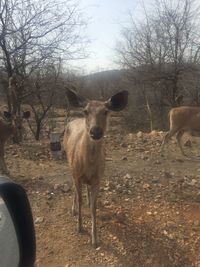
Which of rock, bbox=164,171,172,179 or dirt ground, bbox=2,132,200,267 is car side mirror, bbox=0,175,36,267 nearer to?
dirt ground, bbox=2,132,200,267

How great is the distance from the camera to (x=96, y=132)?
→ 573 centimetres

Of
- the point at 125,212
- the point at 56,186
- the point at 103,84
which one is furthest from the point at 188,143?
the point at 103,84

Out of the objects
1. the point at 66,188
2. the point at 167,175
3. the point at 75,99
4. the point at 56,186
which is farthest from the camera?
the point at 167,175

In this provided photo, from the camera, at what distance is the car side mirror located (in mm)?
2287

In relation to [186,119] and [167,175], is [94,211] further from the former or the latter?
[186,119]

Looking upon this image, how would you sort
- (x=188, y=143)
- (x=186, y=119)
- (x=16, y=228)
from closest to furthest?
(x=16, y=228) < (x=188, y=143) < (x=186, y=119)

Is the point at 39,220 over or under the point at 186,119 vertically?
under

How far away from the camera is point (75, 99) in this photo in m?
6.45

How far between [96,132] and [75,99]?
90 cm

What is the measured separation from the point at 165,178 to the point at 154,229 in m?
2.56

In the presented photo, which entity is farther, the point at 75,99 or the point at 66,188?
the point at 66,188

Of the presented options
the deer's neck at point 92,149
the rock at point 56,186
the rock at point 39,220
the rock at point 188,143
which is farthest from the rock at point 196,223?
the rock at point 188,143

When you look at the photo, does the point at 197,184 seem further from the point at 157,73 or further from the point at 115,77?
the point at 115,77

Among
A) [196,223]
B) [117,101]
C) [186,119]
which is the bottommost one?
[196,223]
